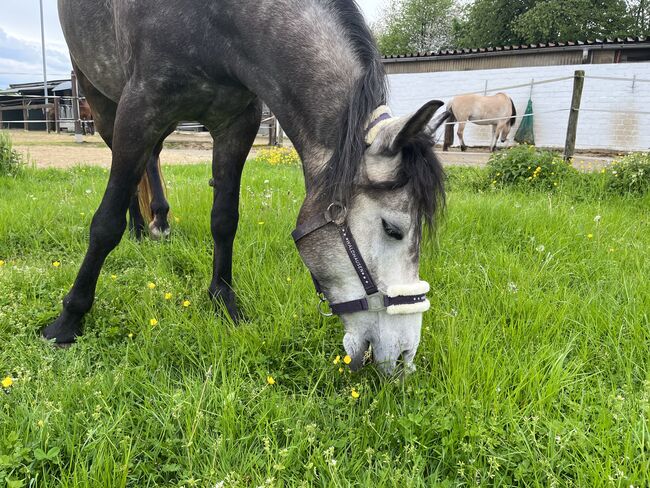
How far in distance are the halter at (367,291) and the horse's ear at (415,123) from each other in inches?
12.1

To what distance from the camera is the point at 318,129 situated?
5.75 ft

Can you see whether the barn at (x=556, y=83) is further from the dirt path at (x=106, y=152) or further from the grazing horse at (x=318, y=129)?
the grazing horse at (x=318, y=129)

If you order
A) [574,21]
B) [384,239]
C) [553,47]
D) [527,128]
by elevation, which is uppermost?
[574,21]

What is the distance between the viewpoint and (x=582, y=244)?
324 cm

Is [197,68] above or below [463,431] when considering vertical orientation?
above

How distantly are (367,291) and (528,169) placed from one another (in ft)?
15.3

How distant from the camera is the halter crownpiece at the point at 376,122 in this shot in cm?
159

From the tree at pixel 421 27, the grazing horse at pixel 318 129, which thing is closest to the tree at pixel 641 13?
the tree at pixel 421 27

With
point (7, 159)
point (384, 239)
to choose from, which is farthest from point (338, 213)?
point (7, 159)

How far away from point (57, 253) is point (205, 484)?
2562 millimetres

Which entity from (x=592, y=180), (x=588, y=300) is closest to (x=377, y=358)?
(x=588, y=300)

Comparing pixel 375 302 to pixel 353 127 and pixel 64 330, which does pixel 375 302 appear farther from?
pixel 64 330

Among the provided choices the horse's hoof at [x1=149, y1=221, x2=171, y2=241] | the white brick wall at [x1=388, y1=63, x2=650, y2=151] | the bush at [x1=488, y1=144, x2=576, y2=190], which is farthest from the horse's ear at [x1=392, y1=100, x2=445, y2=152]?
the white brick wall at [x1=388, y1=63, x2=650, y2=151]

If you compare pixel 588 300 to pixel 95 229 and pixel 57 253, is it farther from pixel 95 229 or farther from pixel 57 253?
pixel 57 253
